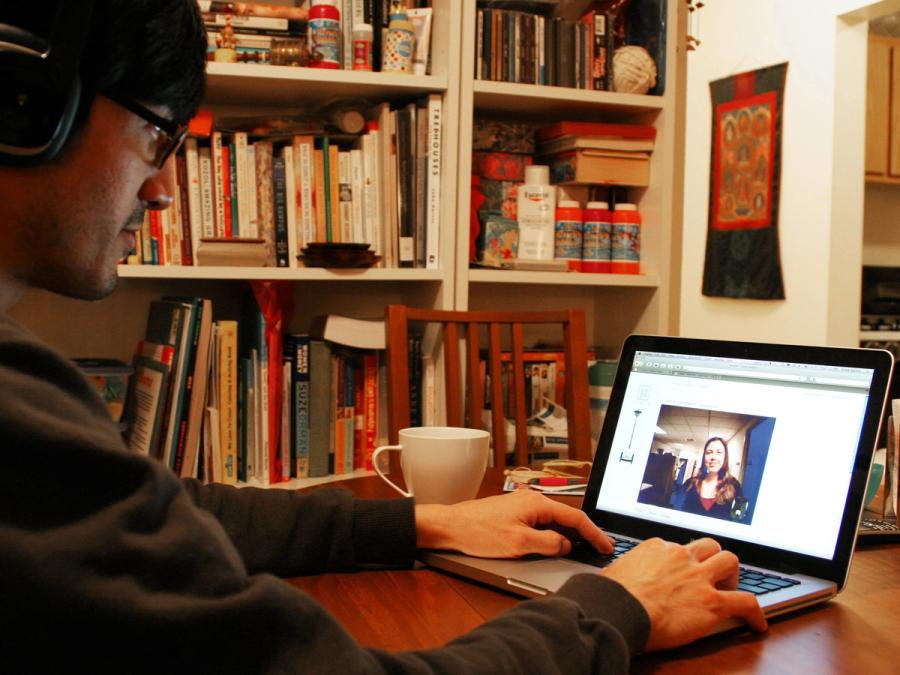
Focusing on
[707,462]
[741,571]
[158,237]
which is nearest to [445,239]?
[158,237]

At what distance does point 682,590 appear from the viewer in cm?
75

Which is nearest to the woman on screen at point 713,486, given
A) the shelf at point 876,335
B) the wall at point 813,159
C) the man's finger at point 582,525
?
the man's finger at point 582,525

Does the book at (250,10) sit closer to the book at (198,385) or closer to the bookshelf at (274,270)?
the bookshelf at (274,270)

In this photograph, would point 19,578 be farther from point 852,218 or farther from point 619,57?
point 852,218

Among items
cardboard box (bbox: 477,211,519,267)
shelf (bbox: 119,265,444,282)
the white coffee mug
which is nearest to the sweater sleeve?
the white coffee mug

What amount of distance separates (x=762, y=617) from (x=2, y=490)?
23.9 inches

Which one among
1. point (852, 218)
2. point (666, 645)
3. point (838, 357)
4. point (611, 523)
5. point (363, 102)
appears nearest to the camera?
point (666, 645)

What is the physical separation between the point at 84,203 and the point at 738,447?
2.23 feet

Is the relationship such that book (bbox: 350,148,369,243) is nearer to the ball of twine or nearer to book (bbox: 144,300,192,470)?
book (bbox: 144,300,192,470)

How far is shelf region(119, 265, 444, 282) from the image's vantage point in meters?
1.74

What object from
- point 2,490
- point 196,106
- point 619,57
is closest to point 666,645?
point 2,490

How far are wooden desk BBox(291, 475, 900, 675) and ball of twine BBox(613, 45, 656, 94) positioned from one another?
54.4 inches

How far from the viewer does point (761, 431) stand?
943 millimetres

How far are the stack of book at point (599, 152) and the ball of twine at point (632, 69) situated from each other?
91mm
